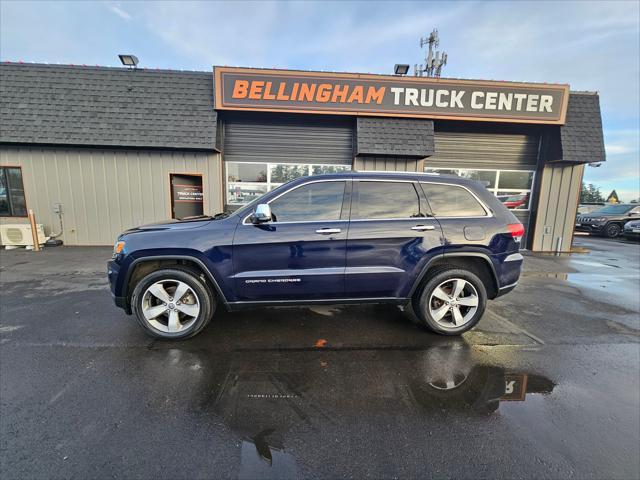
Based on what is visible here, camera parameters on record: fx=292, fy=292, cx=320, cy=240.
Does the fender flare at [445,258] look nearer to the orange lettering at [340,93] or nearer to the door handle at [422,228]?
the door handle at [422,228]

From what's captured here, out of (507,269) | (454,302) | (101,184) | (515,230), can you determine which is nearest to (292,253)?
(454,302)

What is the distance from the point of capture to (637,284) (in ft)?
20.4

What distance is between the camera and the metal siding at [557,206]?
952 centimetres

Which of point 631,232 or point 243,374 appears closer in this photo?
point 243,374

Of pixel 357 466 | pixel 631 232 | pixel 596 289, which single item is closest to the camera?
pixel 357 466

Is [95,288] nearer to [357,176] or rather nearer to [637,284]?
[357,176]

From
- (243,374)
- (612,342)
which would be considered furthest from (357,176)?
(612,342)

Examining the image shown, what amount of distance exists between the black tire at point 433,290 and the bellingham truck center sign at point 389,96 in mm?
6523

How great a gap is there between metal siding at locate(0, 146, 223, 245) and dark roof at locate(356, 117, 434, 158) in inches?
176

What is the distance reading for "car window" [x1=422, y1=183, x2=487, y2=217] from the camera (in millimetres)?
3598

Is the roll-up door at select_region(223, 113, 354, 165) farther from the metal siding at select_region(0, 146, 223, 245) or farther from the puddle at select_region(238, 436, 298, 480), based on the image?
the puddle at select_region(238, 436, 298, 480)

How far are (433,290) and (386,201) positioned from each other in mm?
1223

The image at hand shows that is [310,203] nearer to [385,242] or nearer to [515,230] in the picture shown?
[385,242]

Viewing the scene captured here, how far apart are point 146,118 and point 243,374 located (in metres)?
8.33
